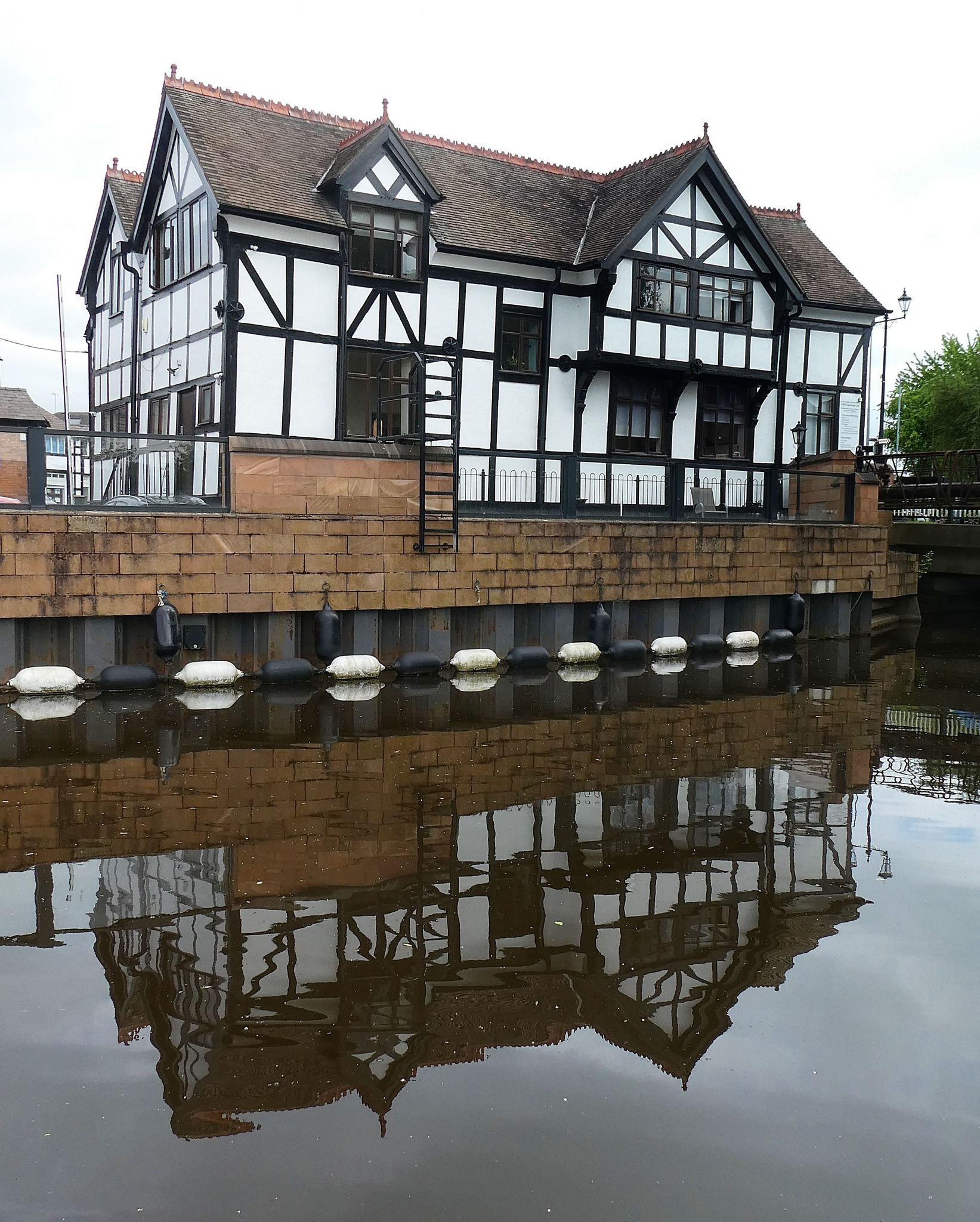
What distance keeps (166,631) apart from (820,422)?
17.2m

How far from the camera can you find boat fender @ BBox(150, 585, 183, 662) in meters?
13.2

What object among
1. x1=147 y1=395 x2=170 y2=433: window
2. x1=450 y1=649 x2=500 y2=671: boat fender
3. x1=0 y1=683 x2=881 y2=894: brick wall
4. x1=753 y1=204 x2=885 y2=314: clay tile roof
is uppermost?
x1=753 y1=204 x2=885 y2=314: clay tile roof

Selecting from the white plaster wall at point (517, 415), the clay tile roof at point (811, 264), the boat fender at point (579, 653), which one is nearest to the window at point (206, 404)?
the white plaster wall at point (517, 415)

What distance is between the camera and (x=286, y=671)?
1411 cm

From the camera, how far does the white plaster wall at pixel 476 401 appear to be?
20.4 meters

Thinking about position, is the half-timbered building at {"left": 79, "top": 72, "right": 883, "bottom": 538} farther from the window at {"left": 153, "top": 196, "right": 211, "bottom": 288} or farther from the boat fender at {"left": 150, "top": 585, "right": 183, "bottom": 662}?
the boat fender at {"left": 150, "top": 585, "right": 183, "bottom": 662}

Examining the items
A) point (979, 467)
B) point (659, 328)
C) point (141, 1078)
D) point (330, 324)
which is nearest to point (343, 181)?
point (330, 324)

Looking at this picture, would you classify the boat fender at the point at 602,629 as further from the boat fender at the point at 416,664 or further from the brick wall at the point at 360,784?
the brick wall at the point at 360,784

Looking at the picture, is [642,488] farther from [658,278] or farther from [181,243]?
[181,243]

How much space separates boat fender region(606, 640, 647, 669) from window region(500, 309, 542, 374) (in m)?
6.53

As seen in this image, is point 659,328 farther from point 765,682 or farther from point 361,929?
point 361,929

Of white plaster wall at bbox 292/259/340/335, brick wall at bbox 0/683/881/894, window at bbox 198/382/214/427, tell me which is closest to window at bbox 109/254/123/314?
window at bbox 198/382/214/427

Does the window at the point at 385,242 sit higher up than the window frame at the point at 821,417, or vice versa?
the window at the point at 385,242

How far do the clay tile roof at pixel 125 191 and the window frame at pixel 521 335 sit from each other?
773 centimetres
